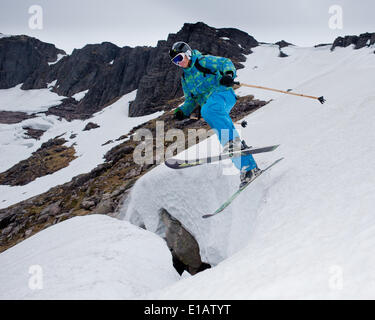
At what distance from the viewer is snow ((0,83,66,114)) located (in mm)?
105562

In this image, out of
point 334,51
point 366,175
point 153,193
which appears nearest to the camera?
point 366,175

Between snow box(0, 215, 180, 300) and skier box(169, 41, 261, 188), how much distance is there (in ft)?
10.2

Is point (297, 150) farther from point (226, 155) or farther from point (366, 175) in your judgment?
point (366, 175)

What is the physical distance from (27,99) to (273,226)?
451 feet

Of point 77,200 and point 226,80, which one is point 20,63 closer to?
point 77,200

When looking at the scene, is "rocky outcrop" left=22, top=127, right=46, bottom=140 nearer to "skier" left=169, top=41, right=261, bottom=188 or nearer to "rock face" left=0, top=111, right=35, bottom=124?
"rock face" left=0, top=111, right=35, bottom=124

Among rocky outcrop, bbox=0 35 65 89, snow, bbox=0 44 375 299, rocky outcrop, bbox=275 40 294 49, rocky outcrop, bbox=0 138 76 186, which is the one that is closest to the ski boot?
snow, bbox=0 44 375 299

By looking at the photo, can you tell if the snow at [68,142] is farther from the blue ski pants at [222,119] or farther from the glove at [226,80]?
the glove at [226,80]

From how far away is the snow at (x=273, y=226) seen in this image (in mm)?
2545

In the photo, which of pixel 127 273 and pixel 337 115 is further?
pixel 337 115

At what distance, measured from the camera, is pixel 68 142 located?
6025 centimetres

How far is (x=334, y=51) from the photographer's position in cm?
6131

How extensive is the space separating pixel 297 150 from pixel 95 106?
100153 mm
